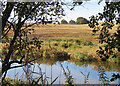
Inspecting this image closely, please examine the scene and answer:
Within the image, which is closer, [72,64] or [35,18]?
[35,18]

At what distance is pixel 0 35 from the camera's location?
3.52m

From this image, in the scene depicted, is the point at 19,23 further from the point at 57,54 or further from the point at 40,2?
the point at 57,54

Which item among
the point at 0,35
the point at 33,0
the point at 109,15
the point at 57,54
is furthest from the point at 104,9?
the point at 57,54

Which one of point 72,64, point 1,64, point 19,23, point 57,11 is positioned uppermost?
point 57,11

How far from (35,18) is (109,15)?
1.64 metres

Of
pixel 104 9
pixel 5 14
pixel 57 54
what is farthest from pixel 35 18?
pixel 57 54

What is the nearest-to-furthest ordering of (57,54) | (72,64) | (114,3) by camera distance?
1. (114,3)
2. (72,64)
3. (57,54)

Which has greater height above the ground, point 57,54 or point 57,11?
point 57,11

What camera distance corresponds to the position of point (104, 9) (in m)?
2.88

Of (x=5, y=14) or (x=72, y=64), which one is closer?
(x=5, y=14)

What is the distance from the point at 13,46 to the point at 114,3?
2.26m

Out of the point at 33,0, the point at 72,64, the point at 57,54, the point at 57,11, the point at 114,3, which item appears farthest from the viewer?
the point at 57,54

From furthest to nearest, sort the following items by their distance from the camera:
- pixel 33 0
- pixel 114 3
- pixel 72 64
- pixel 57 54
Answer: pixel 57 54 → pixel 72 64 → pixel 33 0 → pixel 114 3

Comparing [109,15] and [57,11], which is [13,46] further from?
[109,15]
